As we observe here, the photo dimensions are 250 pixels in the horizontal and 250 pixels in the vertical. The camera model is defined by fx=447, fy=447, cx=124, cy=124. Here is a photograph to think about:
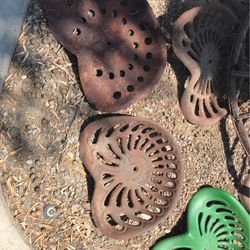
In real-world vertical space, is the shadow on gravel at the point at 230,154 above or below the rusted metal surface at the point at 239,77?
below

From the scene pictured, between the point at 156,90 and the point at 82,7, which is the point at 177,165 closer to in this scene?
the point at 156,90

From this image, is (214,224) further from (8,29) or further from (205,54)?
(8,29)

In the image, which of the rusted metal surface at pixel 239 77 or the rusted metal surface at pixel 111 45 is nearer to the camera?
the rusted metal surface at pixel 111 45

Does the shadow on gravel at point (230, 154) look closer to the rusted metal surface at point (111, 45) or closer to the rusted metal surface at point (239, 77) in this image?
the rusted metal surface at point (239, 77)

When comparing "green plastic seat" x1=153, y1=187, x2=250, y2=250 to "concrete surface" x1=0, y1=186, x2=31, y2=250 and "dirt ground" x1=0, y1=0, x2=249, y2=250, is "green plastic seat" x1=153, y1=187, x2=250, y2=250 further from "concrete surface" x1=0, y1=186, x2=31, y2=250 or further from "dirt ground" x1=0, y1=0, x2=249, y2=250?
"concrete surface" x1=0, y1=186, x2=31, y2=250

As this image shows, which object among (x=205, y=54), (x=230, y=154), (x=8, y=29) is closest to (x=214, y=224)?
(x=230, y=154)

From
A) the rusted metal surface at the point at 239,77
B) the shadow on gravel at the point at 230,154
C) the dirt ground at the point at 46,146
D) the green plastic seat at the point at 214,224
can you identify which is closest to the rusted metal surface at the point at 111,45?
the dirt ground at the point at 46,146
